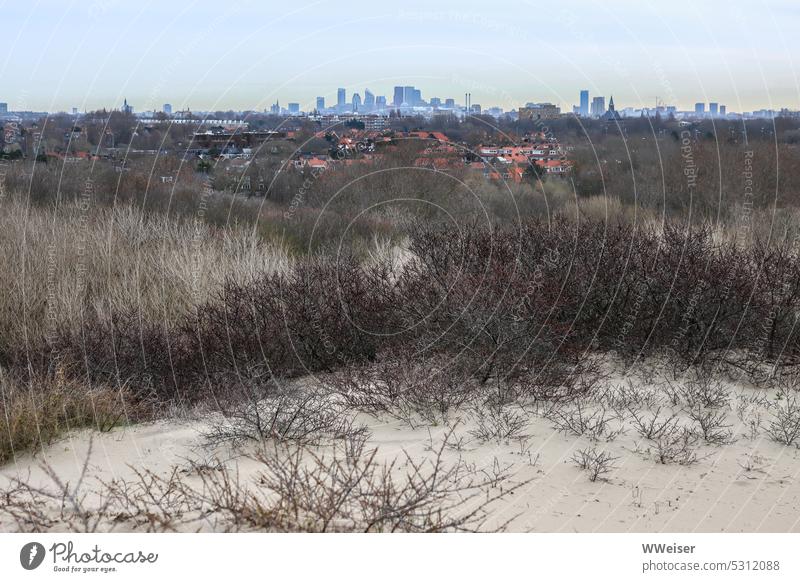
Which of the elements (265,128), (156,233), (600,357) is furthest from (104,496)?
(265,128)

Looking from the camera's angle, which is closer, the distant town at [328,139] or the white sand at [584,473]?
the white sand at [584,473]

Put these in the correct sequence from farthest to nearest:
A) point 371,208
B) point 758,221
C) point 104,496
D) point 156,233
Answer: point 371,208 < point 758,221 < point 156,233 < point 104,496

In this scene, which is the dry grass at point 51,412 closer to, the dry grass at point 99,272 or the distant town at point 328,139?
the dry grass at point 99,272

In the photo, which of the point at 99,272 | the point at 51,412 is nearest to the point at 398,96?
the point at 99,272

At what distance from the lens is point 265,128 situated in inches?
1064

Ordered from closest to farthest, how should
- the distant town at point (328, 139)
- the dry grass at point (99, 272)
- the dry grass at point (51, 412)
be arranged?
the dry grass at point (51, 412) → the dry grass at point (99, 272) → the distant town at point (328, 139)

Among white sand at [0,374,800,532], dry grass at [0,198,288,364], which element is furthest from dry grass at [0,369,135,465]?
dry grass at [0,198,288,364]

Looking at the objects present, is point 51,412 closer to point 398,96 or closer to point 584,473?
point 584,473

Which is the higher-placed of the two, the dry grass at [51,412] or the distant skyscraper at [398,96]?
the distant skyscraper at [398,96]

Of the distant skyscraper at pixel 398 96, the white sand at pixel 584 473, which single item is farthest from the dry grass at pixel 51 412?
the distant skyscraper at pixel 398 96

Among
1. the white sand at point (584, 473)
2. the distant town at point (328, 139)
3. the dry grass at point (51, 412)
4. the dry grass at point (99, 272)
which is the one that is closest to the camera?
the white sand at point (584, 473)

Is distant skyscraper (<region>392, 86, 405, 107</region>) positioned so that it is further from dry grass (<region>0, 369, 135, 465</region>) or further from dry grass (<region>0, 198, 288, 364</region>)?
Result: dry grass (<region>0, 369, 135, 465</region>)

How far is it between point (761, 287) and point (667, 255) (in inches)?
43.6

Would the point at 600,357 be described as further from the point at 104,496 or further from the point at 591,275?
the point at 104,496
